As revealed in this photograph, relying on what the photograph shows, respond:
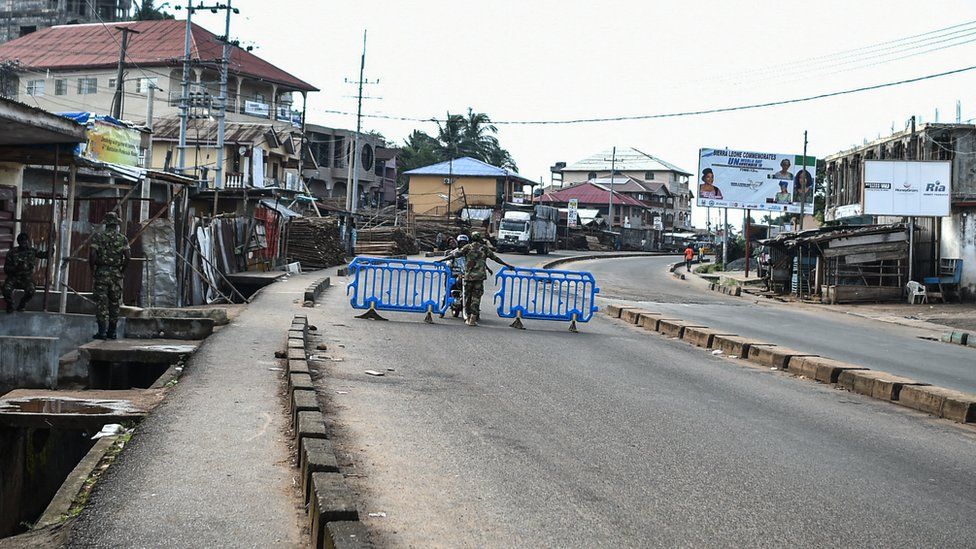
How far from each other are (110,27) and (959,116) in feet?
188

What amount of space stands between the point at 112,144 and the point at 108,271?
8861 millimetres

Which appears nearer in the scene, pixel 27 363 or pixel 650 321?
pixel 27 363

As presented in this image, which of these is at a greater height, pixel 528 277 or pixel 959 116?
pixel 959 116

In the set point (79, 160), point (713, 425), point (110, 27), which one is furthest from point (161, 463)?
point (110, 27)

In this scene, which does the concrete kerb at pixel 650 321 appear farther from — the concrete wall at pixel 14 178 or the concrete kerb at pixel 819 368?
the concrete wall at pixel 14 178

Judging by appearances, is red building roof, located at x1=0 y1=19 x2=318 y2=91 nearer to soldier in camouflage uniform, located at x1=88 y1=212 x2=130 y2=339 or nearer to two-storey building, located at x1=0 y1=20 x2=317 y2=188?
two-storey building, located at x1=0 y1=20 x2=317 y2=188

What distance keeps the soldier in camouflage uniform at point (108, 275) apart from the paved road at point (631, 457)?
340cm

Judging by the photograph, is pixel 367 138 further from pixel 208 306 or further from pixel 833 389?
pixel 833 389

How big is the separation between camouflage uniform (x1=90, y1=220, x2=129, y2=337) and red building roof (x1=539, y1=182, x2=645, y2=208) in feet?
277

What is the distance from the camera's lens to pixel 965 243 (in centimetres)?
3183

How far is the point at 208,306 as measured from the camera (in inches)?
856

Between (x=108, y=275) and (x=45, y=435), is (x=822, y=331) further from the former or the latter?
(x=45, y=435)

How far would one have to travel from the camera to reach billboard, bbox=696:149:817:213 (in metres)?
54.3

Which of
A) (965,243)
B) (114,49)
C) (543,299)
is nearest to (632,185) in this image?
(114,49)
